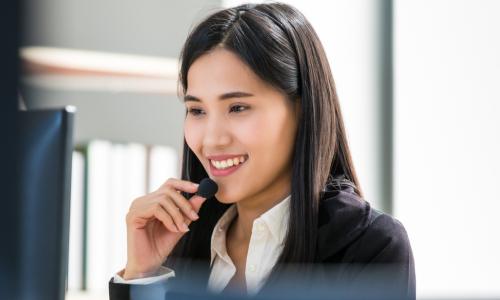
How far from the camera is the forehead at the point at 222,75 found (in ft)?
3.94

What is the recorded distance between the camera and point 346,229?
3.86 feet

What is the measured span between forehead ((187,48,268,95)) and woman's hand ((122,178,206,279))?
0.56 feet

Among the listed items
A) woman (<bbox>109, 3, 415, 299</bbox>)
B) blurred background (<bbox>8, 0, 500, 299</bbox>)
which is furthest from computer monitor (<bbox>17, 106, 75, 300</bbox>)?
blurred background (<bbox>8, 0, 500, 299</bbox>)

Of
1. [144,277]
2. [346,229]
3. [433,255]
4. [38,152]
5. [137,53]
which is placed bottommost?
[433,255]

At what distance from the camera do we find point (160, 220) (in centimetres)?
130

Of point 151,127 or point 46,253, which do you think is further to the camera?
point 151,127

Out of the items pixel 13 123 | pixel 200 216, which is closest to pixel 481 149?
pixel 200 216

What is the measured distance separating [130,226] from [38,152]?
1.78 feet

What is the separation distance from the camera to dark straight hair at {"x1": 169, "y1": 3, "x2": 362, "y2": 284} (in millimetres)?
1205

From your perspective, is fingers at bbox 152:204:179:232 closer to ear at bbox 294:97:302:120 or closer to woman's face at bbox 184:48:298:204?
woman's face at bbox 184:48:298:204

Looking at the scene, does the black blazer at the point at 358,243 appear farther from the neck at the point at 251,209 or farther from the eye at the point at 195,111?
the eye at the point at 195,111

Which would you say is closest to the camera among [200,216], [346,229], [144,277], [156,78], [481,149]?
[346,229]

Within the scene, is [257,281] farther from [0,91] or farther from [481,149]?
[481,149]

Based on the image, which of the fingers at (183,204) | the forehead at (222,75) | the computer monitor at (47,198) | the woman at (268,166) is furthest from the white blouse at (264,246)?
the computer monitor at (47,198)
